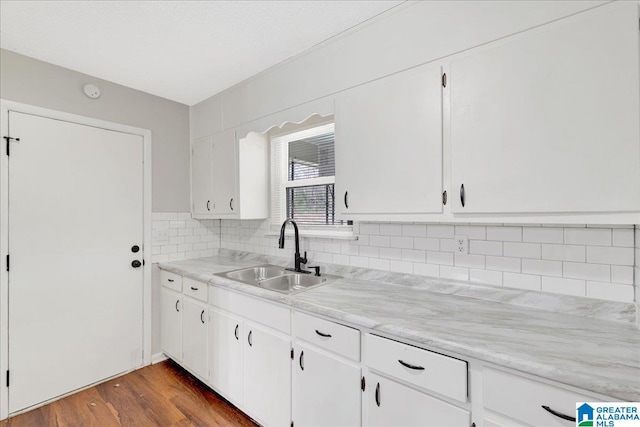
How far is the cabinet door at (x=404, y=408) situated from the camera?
114 cm

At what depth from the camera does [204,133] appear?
2945mm

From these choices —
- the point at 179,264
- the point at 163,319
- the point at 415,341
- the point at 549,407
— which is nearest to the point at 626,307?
the point at 549,407

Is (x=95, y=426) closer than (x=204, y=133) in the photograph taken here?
Yes

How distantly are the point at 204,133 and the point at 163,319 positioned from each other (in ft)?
5.94

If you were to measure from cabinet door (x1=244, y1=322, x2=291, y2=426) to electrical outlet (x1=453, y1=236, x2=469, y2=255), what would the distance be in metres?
1.10

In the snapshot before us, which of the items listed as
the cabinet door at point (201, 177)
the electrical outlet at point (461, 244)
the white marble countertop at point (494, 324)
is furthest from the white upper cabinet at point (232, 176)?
the electrical outlet at point (461, 244)

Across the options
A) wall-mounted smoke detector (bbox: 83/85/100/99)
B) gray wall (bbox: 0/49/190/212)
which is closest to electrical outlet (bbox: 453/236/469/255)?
gray wall (bbox: 0/49/190/212)

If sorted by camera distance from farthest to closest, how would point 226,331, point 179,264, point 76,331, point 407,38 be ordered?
1. point 179,264
2. point 76,331
3. point 226,331
4. point 407,38

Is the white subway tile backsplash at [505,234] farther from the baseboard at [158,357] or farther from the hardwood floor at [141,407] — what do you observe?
the baseboard at [158,357]

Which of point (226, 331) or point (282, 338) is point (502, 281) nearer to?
point (282, 338)

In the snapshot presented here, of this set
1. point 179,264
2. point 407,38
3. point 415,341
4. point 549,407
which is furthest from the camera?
point 179,264

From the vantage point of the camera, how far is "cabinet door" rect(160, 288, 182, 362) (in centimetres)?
258

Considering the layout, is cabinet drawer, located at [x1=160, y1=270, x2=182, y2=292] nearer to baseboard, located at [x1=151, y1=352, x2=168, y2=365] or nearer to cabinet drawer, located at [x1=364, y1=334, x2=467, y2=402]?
baseboard, located at [x1=151, y1=352, x2=168, y2=365]

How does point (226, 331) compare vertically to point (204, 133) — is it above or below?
below
